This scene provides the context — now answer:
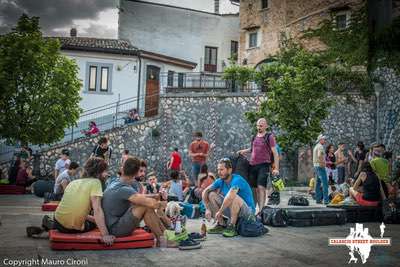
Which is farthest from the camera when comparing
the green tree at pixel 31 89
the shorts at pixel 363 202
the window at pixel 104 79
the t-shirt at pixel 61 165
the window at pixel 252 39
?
the window at pixel 252 39

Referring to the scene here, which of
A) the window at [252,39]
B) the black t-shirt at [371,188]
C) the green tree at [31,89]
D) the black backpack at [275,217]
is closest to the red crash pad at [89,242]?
the black backpack at [275,217]

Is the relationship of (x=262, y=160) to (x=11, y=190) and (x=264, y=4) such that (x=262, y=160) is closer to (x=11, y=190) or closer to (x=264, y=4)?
(x=11, y=190)

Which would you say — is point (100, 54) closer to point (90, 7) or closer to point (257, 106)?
point (257, 106)

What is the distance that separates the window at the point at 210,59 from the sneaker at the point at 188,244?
106 feet

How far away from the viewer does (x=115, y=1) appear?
34250 mm

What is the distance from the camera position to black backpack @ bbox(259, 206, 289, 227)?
8.12 meters

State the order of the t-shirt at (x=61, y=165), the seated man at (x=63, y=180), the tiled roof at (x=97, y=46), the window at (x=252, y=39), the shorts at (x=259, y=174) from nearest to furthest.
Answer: the shorts at (x=259, y=174) < the seated man at (x=63, y=180) < the t-shirt at (x=61, y=165) < the tiled roof at (x=97, y=46) < the window at (x=252, y=39)

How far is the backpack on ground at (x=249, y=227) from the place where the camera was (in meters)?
7.02

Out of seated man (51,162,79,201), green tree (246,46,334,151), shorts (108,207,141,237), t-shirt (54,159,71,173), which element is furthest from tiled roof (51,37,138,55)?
shorts (108,207,141,237)

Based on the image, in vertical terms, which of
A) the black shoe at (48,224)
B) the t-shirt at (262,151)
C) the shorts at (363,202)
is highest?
the t-shirt at (262,151)

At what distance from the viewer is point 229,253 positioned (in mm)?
5777

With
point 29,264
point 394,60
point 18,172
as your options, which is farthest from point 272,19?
point 29,264

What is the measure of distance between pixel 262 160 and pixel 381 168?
2.66 meters

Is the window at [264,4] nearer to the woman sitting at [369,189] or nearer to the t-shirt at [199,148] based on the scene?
the t-shirt at [199,148]
